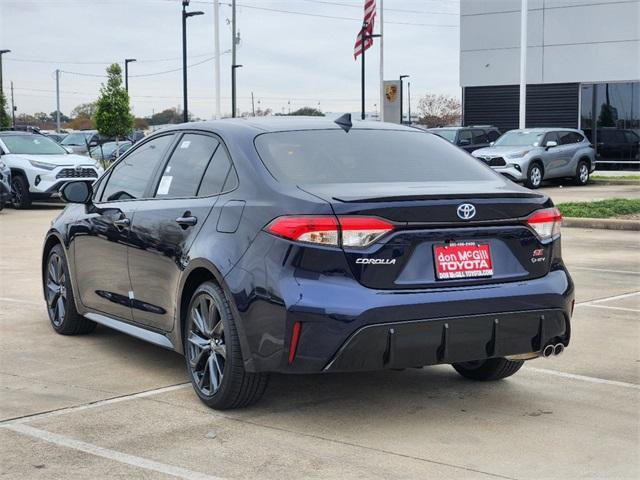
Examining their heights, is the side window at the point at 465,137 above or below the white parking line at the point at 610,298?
above

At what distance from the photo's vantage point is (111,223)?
6719 mm

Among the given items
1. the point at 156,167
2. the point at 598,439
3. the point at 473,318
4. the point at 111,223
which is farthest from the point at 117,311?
the point at 598,439

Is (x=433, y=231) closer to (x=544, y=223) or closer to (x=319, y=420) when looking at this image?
(x=544, y=223)

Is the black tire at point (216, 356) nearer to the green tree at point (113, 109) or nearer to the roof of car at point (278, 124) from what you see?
the roof of car at point (278, 124)

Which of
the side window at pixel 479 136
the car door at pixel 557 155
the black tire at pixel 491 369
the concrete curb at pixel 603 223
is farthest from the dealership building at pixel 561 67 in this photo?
the black tire at pixel 491 369

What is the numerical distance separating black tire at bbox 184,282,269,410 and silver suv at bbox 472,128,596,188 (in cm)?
1933

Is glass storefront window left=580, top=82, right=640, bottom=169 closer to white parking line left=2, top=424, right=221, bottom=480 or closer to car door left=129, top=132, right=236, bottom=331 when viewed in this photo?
car door left=129, top=132, right=236, bottom=331

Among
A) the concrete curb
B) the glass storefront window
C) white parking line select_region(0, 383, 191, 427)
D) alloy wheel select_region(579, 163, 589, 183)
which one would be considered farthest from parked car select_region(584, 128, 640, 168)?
white parking line select_region(0, 383, 191, 427)

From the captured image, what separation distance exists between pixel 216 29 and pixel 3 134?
53.4 feet

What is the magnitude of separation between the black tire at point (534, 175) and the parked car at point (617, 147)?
10.5 meters

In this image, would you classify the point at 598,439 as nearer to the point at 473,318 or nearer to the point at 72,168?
the point at 473,318

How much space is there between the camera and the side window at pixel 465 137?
1170 inches

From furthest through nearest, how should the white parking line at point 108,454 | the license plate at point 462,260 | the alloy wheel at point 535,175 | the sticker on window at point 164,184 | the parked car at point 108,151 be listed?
1. the parked car at point 108,151
2. the alloy wheel at point 535,175
3. the sticker on window at point 164,184
4. the license plate at point 462,260
5. the white parking line at point 108,454

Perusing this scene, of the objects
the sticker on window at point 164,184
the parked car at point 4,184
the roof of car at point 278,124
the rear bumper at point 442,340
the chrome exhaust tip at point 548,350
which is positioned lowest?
the chrome exhaust tip at point 548,350
